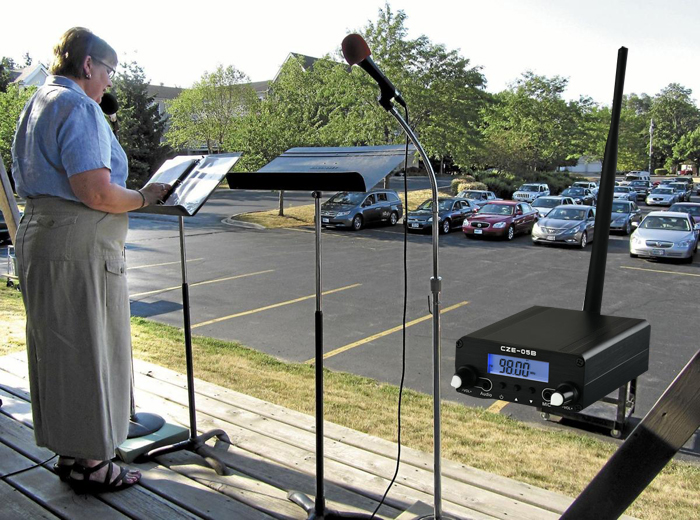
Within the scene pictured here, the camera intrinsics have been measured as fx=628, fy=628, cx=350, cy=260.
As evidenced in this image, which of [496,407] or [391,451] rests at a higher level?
[391,451]

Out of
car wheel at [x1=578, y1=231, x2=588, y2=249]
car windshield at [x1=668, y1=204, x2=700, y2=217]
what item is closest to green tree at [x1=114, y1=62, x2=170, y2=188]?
car wheel at [x1=578, y1=231, x2=588, y2=249]

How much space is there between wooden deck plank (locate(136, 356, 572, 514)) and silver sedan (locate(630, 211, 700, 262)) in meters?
15.2

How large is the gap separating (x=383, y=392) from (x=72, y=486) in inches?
145

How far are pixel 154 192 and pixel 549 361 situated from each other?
1888 millimetres

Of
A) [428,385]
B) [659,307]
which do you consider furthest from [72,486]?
[659,307]

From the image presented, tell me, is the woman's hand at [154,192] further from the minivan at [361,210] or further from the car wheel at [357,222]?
the car wheel at [357,222]

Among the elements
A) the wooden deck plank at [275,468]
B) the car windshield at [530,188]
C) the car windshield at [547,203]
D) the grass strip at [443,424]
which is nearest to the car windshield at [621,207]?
the car windshield at [547,203]

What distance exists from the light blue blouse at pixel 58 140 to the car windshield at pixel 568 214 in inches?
750

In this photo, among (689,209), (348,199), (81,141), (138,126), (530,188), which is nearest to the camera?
(81,141)

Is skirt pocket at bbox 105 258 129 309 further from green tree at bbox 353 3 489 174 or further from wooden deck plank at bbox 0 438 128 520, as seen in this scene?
green tree at bbox 353 3 489 174

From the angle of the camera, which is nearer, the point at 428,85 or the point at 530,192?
the point at 428,85

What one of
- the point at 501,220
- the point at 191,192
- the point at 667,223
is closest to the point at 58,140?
the point at 191,192

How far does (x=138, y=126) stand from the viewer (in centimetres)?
3809

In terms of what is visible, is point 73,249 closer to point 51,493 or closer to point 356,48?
point 51,493
